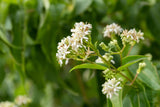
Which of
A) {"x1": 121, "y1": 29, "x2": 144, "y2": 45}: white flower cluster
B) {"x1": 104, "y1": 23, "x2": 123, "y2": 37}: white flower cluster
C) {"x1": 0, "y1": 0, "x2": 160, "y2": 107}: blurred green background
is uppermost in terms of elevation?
{"x1": 0, "y1": 0, "x2": 160, "y2": 107}: blurred green background

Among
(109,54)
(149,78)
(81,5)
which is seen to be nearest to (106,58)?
(109,54)

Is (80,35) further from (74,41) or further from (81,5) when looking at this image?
(81,5)

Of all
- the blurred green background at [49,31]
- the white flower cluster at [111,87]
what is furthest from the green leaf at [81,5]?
the white flower cluster at [111,87]

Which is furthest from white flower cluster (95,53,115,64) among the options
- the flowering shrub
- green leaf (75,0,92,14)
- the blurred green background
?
green leaf (75,0,92,14)

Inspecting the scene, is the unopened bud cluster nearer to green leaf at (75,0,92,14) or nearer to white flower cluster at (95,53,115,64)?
white flower cluster at (95,53,115,64)

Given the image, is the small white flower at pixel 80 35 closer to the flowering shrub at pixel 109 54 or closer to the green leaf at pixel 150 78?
the flowering shrub at pixel 109 54

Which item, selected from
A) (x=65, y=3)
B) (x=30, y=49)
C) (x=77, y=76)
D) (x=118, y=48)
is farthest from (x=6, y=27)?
(x=118, y=48)

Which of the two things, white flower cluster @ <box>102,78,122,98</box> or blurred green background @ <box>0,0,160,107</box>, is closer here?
white flower cluster @ <box>102,78,122,98</box>
